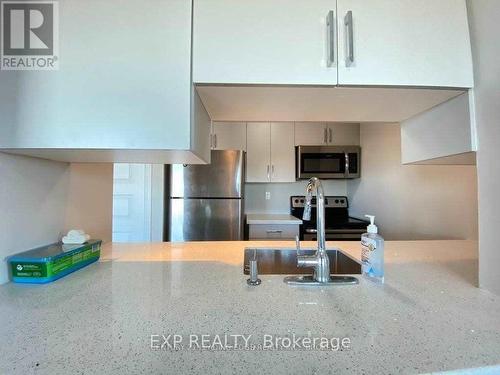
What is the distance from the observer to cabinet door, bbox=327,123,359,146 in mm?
2748

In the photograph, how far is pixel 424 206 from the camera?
1760 mm

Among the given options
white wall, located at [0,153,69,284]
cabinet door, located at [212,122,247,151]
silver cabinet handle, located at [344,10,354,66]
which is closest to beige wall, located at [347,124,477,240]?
silver cabinet handle, located at [344,10,354,66]

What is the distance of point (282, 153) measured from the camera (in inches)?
110

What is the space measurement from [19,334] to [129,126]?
0.55 meters

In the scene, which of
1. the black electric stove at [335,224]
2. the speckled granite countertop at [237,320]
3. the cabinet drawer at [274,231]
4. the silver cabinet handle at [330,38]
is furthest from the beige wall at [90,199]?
the black electric stove at [335,224]

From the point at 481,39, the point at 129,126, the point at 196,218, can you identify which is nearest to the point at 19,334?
the point at 129,126

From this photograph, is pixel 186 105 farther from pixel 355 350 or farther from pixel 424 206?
pixel 424 206

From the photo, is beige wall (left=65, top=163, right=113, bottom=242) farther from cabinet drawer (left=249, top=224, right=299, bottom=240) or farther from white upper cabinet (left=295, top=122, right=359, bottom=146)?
white upper cabinet (left=295, top=122, right=359, bottom=146)

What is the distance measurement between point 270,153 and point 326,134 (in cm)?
67

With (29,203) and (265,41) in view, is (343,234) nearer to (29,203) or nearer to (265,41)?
(265,41)

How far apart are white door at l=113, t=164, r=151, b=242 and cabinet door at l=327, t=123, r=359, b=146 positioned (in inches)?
80.9

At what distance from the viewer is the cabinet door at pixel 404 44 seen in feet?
2.43

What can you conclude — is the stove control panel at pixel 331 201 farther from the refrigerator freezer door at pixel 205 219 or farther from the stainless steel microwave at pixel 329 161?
the refrigerator freezer door at pixel 205 219

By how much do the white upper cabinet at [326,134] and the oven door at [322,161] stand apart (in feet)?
0.34
